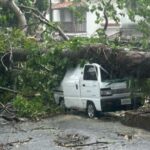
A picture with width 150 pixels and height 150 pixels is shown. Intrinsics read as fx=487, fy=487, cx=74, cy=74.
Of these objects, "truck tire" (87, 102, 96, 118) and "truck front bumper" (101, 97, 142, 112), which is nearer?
"truck front bumper" (101, 97, 142, 112)

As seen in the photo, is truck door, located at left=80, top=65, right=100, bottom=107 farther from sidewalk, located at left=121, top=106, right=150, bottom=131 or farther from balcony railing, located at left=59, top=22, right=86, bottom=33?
balcony railing, located at left=59, top=22, right=86, bottom=33

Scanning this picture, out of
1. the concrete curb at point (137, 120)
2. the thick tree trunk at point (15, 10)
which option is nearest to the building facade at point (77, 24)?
the thick tree trunk at point (15, 10)

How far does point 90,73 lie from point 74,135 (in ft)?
12.4

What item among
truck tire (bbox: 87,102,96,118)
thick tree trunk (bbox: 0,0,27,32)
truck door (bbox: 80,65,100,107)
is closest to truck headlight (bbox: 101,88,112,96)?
truck door (bbox: 80,65,100,107)

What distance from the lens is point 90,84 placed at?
15.5 meters

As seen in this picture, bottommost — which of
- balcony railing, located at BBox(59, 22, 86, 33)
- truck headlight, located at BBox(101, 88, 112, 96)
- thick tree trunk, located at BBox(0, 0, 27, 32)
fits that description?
truck headlight, located at BBox(101, 88, 112, 96)

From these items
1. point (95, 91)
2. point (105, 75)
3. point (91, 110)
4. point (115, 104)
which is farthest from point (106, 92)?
point (91, 110)

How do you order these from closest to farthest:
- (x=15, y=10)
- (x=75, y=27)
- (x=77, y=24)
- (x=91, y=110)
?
(x=91, y=110) → (x=15, y=10) → (x=77, y=24) → (x=75, y=27)

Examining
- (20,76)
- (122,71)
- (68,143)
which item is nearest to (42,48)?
(20,76)

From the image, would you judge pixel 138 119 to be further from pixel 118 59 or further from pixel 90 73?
pixel 90 73

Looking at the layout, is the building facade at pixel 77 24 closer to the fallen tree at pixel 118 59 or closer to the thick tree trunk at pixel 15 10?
the thick tree trunk at pixel 15 10

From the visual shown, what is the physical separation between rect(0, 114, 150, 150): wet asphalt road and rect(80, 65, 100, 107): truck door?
0.73 metres

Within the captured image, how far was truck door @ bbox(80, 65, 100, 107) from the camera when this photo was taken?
597 inches

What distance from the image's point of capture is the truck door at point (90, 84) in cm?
1516
